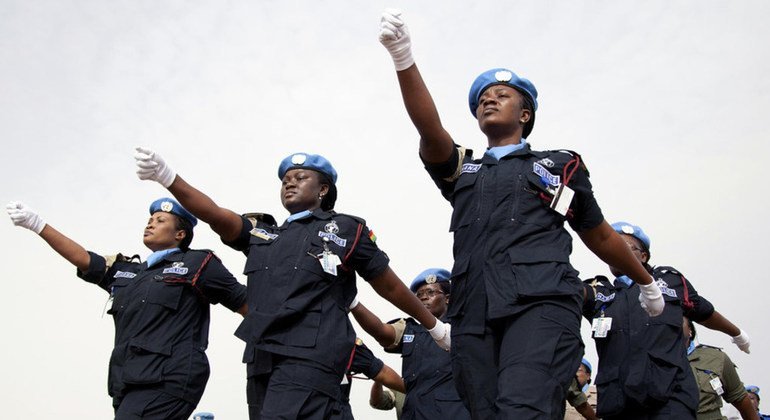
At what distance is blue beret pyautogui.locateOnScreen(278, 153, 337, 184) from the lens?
5.50 m

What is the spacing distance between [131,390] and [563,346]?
12.4 ft

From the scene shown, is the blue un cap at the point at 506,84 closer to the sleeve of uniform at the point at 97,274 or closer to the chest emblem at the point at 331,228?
the chest emblem at the point at 331,228

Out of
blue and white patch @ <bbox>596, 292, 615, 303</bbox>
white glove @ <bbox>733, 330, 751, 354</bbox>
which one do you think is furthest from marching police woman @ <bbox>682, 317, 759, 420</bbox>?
blue and white patch @ <bbox>596, 292, 615, 303</bbox>

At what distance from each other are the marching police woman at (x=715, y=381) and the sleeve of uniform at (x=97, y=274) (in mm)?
6425

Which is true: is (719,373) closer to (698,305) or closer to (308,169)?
(698,305)

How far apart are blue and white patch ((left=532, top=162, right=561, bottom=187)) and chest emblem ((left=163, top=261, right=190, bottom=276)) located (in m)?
3.46

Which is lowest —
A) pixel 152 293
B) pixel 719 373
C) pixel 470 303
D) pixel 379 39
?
pixel 719 373

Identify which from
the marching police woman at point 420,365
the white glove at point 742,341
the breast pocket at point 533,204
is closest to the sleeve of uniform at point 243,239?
the marching police woman at point 420,365

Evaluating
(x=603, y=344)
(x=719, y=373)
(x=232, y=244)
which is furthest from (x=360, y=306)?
(x=719, y=373)

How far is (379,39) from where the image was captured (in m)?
3.59

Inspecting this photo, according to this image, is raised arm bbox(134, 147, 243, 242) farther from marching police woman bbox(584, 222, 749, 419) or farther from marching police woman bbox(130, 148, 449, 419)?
marching police woman bbox(584, 222, 749, 419)

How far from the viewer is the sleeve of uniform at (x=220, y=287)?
6199 millimetres

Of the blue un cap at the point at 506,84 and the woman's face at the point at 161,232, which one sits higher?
the woman's face at the point at 161,232

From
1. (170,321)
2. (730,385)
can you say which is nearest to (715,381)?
(730,385)
